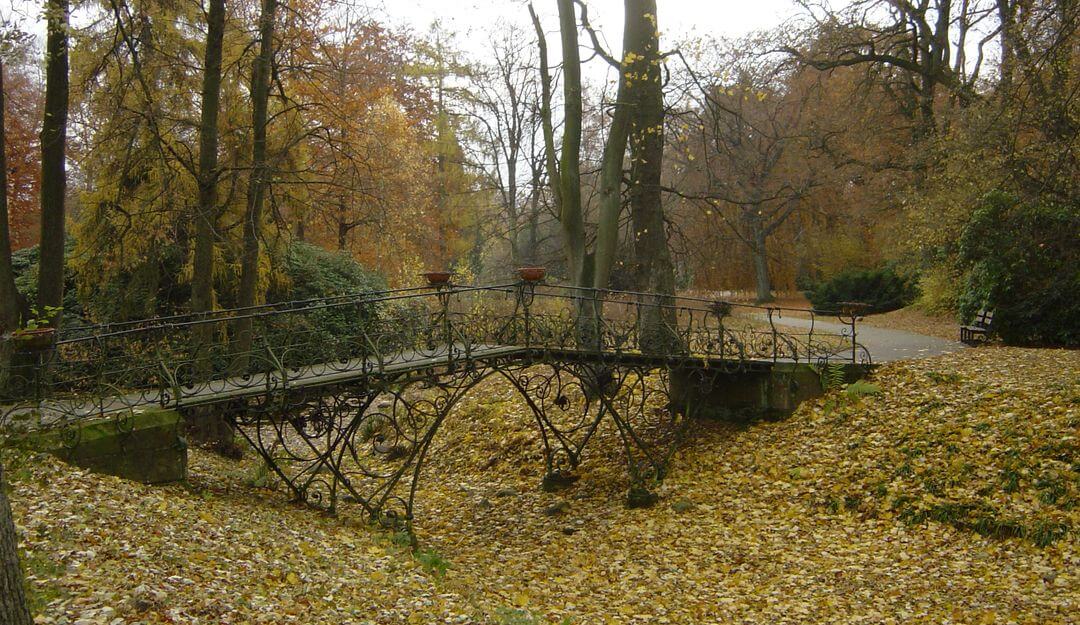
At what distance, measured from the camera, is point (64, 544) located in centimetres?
488

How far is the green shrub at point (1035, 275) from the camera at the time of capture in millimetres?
12289

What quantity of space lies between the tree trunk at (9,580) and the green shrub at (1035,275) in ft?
44.4

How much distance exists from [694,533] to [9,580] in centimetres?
650

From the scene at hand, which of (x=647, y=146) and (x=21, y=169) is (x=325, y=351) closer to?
(x=647, y=146)

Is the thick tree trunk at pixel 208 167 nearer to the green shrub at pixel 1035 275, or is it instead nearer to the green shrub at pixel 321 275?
the green shrub at pixel 321 275

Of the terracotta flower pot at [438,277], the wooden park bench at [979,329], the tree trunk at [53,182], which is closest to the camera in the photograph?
the terracotta flower pot at [438,277]

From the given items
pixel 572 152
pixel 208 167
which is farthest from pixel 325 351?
pixel 572 152

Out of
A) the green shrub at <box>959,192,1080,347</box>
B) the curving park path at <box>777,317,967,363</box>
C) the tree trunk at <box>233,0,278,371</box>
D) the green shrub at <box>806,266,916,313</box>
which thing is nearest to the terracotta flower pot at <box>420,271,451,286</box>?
the tree trunk at <box>233,0,278,371</box>

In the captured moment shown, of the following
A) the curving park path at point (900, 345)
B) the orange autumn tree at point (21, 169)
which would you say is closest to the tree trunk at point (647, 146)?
the curving park path at point (900, 345)

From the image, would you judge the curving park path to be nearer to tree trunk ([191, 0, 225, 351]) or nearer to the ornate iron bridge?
the ornate iron bridge

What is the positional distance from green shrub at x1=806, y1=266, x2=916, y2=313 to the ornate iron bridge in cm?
1353

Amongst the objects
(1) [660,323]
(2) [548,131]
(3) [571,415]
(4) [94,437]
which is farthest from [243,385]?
(2) [548,131]

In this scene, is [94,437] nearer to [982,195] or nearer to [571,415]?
[571,415]

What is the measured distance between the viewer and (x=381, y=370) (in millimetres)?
7766
